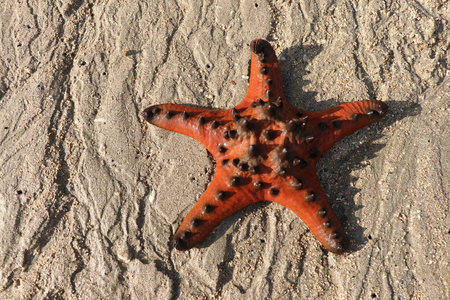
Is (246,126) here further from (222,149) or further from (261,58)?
(261,58)

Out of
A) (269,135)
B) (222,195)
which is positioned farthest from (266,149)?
(222,195)

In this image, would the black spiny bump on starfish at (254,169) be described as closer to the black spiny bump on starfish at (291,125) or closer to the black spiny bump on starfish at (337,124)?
the black spiny bump on starfish at (291,125)

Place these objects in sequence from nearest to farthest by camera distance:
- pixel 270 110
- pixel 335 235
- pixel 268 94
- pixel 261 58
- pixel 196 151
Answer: pixel 270 110, pixel 335 235, pixel 268 94, pixel 261 58, pixel 196 151

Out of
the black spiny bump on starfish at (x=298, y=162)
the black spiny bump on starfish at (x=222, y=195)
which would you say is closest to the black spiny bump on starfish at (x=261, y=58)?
the black spiny bump on starfish at (x=298, y=162)

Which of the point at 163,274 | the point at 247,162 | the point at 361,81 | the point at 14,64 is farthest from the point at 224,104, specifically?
the point at 14,64

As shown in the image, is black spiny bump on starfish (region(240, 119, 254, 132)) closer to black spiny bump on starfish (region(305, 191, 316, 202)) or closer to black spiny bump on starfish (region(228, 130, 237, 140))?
black spiny bump on starfish (region(228, 130, 237, 140))

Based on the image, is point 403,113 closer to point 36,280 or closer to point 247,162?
point 247,162
